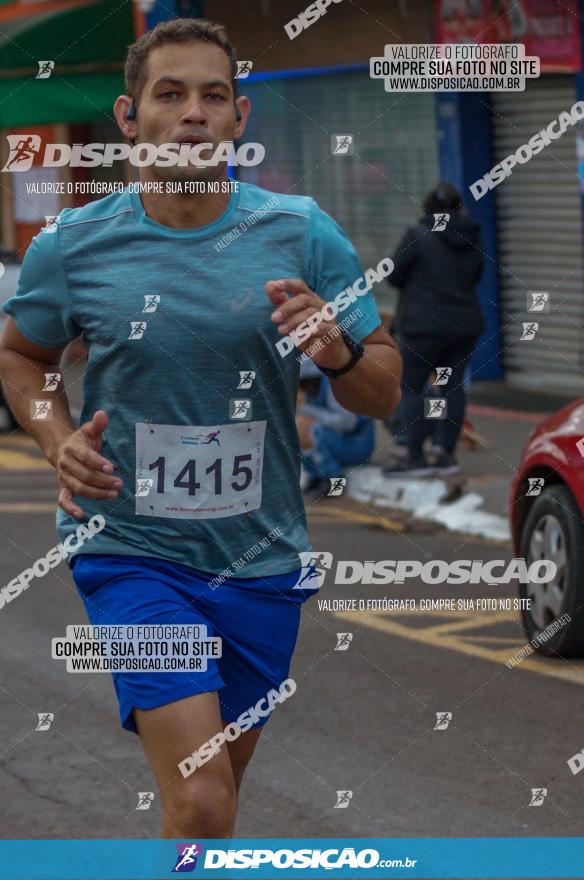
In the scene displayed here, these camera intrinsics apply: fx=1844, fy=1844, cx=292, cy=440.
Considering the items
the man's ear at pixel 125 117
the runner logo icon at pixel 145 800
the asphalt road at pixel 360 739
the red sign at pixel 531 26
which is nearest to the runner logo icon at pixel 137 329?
the man's ear at pixel 125 117

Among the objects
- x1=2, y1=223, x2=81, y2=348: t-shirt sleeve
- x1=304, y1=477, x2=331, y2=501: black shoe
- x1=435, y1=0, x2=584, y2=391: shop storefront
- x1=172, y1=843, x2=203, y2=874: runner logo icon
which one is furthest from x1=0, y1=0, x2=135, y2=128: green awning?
x1=172, y1=843, x2=203, y2=874: runner logo icon

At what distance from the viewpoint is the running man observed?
12.9 ft

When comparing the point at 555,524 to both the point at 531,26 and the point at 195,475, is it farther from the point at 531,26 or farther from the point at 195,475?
the point at 531,26

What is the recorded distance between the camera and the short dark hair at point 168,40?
13.2 feet

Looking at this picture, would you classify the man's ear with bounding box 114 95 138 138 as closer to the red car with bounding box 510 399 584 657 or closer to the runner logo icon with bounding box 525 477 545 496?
the red car with bounding box 510 399 584 657

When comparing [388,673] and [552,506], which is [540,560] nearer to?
[552,506]

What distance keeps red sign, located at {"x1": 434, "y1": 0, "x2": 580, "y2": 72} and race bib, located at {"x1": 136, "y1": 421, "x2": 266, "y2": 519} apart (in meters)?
11.7

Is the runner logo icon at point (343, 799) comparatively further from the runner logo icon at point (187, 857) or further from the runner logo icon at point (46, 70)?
the runner logo icon at point (46, 70)

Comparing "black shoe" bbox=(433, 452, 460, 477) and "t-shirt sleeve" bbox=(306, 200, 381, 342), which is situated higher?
"t-shirt sleeve" bbox=(306, 200, 381, 342)

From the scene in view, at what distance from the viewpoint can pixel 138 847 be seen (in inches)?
205

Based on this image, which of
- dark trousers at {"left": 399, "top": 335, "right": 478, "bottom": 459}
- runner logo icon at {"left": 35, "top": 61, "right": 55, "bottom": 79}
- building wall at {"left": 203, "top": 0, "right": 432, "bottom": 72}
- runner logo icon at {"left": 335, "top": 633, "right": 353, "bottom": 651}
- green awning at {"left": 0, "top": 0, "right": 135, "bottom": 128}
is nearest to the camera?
runner logo icon at {"left": 335, "top": 633, "right": 353, "bottom": 651}

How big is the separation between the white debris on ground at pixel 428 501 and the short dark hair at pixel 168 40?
667cm

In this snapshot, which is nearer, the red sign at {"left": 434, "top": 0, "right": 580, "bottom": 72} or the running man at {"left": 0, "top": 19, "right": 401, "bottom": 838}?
the running man at {"left": 0, "top": 19, "right": 401, "bottom": 838}

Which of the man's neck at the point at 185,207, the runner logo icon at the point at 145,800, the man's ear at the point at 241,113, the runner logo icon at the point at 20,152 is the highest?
the runner logo icon at the point at 20,152
